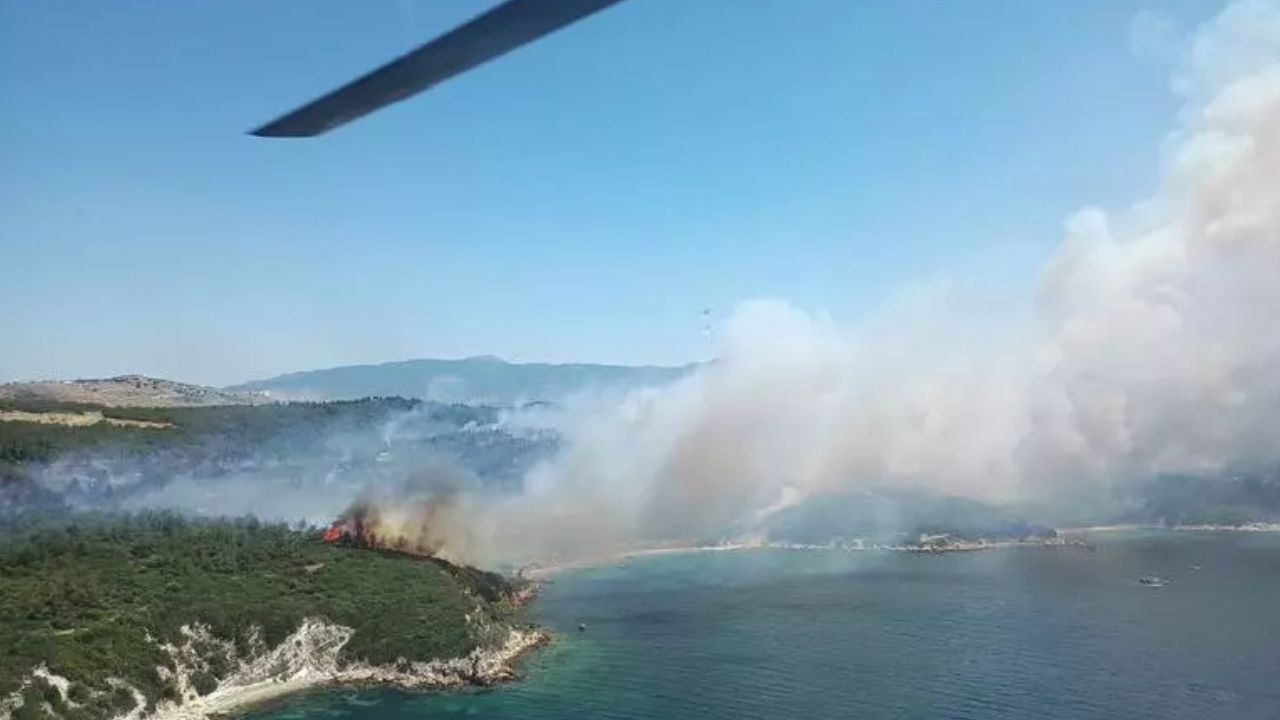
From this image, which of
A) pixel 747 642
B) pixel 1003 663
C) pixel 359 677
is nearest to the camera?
pixel 359 677

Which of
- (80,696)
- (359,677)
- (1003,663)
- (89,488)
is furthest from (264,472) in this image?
(1003,663)

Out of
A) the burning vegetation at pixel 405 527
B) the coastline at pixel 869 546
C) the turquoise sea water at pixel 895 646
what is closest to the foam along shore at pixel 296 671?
the turquoise sea water at pixel 895 646

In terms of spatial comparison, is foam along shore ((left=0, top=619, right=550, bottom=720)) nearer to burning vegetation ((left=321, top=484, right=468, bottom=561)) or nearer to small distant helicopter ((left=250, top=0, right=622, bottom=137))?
burning vegetation ((left=321, top=484, right=468, bottom=561))

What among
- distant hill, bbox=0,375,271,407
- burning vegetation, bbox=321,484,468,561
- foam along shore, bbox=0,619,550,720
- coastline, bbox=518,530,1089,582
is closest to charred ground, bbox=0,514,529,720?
foam along shore, bbox=0,619,550,720

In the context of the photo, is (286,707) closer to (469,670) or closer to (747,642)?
(469,670)

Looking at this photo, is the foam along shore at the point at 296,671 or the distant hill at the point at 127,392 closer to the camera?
the foam along shore at the point at 296,671

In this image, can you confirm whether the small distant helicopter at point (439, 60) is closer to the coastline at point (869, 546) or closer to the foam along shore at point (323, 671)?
the foam along shore at point (323, 671)
